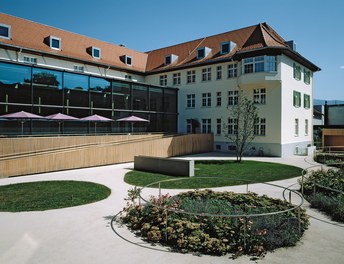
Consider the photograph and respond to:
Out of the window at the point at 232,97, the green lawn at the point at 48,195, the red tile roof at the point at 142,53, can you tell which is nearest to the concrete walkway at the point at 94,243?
the green lawn at the point at 48,195

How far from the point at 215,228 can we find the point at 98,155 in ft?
49.6

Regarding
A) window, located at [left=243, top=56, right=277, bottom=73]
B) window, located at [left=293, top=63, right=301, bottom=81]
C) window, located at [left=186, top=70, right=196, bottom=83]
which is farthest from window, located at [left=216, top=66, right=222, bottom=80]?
window, located at [left=293, top=63, right=301, bottom=81]

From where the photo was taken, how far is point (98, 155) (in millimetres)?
20062

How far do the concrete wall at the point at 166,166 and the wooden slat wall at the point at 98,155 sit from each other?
3.50 metres

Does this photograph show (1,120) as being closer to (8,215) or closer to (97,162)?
(97,162)

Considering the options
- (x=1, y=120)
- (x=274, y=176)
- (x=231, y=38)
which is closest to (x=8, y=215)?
(x=274, y=176)

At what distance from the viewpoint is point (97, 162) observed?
20.0 meters

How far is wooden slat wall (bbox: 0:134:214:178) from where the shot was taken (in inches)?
639

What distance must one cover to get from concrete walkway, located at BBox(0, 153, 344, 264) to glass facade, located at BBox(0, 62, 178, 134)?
1597 cm

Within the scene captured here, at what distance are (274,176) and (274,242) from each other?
10343mm

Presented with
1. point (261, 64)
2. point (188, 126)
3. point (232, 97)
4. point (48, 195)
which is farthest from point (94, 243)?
point (188, 126)

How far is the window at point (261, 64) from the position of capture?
27141mm

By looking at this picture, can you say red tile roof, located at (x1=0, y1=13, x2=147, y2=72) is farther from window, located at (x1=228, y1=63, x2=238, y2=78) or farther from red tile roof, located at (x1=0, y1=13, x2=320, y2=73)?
window, located at (x1=228, y1=63, x2=238, y2=78)

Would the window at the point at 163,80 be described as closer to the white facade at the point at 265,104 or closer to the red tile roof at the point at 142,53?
the white facade at the point at 265,104
